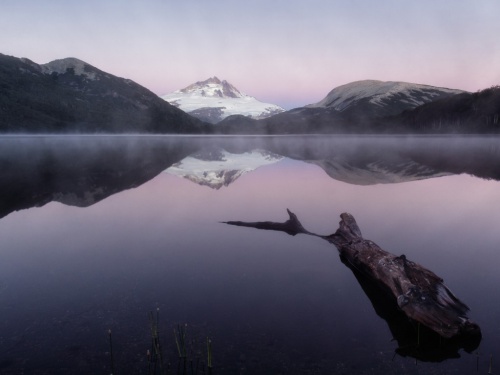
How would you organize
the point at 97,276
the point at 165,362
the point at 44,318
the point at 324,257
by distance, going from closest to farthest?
the point at 165,362, the point at 44,318, the point at 97,276, the point at 324,257

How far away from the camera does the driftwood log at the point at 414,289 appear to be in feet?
33.8

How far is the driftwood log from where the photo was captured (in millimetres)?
10297

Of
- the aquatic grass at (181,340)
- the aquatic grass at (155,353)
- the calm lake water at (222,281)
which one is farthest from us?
the calm lake water at (222,281)

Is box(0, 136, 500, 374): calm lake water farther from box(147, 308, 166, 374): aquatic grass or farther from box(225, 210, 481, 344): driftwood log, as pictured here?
box(225, 210, 481, 344): driftwood log

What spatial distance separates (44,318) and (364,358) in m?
10.0

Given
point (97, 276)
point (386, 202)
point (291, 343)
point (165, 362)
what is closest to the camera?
point (165, 362)

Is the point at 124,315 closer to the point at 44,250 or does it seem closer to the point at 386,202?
the point at 44,250

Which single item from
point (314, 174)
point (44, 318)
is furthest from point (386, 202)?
point (44, 318)

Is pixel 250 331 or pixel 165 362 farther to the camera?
pixel 250 331

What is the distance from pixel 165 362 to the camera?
9391 millimetres

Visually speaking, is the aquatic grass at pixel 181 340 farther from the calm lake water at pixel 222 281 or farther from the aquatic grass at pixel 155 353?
the aquatic grass at pixel 155 353

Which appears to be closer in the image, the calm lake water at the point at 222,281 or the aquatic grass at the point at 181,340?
the aquatic grass at the point at 181,340

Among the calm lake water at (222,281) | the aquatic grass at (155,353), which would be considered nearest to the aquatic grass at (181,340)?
the calm lake water at (222,281)

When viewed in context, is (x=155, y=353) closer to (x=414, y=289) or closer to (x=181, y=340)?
(x=181, y=340)
